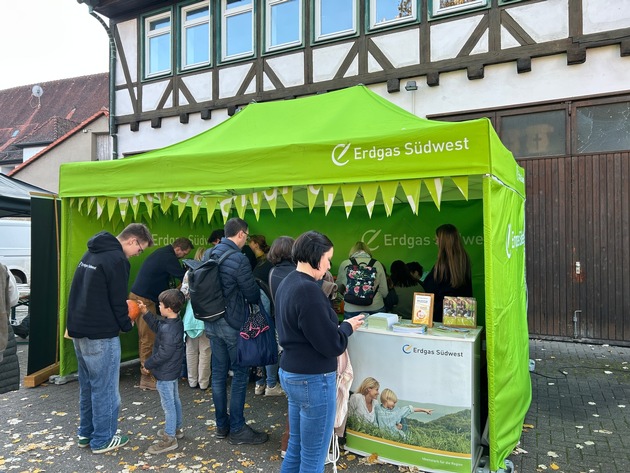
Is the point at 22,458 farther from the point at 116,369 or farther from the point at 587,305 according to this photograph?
the point at 587,305

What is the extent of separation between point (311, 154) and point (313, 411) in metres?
1.95

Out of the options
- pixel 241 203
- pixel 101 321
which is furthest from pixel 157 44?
pixel 101 321

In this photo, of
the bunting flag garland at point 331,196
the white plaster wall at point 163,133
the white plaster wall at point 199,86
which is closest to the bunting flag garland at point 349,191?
the bunting flag garland at point 331,196

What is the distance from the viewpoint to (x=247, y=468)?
348cm

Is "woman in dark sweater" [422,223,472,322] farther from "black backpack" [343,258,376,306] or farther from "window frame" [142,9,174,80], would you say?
"window frame" [142,9,174,80]

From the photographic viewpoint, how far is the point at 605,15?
7.07 metres

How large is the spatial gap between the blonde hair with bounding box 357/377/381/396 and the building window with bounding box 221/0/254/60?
807 centimetres

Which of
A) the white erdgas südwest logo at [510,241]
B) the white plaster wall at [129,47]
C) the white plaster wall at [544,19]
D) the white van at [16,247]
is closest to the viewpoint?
the white erdgas südwest logo at [510,241]

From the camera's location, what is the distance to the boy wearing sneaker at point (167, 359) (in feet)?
12.2

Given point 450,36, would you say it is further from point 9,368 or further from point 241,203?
point 9,368

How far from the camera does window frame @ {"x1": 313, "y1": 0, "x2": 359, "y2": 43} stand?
8.85 meters

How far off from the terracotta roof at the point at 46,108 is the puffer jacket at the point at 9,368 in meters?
22.7

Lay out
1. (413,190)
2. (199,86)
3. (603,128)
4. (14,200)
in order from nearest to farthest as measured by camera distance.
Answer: (413,190) < (14,200) < (603,128) < (199,86)

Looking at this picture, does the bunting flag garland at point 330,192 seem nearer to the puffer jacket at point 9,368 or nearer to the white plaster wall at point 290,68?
the puffer jacket at point 9,368
